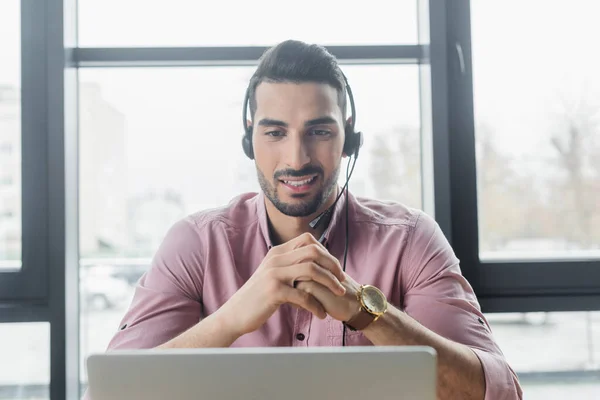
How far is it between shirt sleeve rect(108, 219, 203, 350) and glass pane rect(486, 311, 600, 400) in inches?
43.6

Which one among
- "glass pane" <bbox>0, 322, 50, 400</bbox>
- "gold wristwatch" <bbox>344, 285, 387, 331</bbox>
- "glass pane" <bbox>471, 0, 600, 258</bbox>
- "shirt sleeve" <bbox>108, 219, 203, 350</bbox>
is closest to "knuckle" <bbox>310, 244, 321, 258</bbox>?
"gold wristwatch" <bbox>344, 285, 387, 331</bbox>

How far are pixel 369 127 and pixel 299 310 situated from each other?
0.81 metres

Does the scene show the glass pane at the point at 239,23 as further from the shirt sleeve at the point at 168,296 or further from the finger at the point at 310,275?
the finger at the point at 310,275

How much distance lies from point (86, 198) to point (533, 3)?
1767 mm

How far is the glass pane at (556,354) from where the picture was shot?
1.95 m

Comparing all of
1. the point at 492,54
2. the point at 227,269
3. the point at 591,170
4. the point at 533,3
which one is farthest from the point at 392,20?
the point at 227,269

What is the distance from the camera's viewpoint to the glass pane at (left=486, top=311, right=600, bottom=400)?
1.95 meters

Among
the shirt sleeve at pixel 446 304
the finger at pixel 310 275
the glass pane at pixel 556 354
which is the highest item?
the finger at pixel 310 275

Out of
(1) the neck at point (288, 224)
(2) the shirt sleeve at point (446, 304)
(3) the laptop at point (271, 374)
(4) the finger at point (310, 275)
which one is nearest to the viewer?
(3) the laptop at point (271, 374)

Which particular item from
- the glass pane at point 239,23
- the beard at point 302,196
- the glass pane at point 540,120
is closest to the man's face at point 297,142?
the beard at point 302,196

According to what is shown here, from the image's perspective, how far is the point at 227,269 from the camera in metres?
1.52

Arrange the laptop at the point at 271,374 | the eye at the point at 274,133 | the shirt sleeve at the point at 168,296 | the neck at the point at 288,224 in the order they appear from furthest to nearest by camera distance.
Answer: the neck at the point at 288,224, the eye at the point at 274,133, the shirt sleeve at the point at 168,296, the laptop at the point at 271,374

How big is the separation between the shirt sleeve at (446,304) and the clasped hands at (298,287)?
1.03 feet

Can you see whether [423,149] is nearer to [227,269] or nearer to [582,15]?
[582,15]
